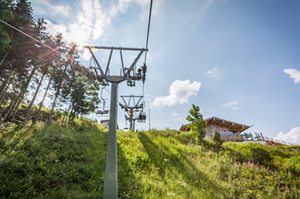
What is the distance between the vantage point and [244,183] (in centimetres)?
660

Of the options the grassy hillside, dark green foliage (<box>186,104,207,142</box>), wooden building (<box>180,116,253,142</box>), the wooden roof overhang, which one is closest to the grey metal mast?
the grassy hillside

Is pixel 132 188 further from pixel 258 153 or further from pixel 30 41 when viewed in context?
pixel 30 41

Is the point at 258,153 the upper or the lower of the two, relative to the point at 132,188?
upper

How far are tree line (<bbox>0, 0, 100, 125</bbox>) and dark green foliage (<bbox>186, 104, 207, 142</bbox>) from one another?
35.0 feet

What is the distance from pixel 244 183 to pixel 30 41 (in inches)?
884

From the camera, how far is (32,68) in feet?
49.6

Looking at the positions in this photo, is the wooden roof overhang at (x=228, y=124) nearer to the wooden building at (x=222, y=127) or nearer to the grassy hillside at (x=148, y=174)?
the wooden building at (x=222, y=127)

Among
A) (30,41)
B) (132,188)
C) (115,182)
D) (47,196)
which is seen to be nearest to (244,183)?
(132,188)

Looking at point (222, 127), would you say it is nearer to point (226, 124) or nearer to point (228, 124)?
point (226, 124)

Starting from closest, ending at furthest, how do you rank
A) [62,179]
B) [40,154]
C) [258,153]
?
[62,179], [40,154], [258,153]

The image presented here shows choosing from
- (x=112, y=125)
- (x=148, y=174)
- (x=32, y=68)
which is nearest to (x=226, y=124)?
(x=148, y=174)

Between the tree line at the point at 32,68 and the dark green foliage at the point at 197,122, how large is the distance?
35.0 feet

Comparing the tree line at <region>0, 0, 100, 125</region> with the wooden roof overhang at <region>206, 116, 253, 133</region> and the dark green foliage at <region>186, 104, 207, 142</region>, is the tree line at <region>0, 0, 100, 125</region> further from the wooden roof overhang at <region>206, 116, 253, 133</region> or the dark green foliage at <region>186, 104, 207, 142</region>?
the wooden roof overhang at <region>206, 116, 253, 133</region>

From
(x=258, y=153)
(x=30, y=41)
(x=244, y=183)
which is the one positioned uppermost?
(x=30, y=41)
